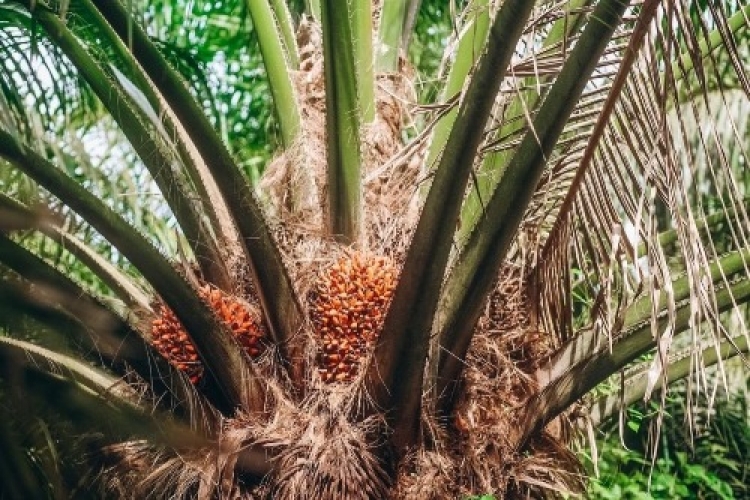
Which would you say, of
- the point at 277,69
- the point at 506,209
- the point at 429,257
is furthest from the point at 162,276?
the point at 277,69

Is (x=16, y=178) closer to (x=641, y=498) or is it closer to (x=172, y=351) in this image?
(x=172, y=351)

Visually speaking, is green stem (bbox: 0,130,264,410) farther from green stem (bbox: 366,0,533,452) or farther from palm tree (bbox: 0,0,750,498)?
green stem (bbox: 366,0,533,452)

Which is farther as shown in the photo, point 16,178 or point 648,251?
point 16,178

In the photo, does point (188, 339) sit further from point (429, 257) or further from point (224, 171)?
point (429, 257)

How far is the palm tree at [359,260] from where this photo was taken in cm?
241

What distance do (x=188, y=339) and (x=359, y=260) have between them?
465 mm

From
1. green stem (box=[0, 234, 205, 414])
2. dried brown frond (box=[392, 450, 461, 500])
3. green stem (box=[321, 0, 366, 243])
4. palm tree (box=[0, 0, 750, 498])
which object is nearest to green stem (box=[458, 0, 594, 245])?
palm tree (box=[0, 0, 750, 498])

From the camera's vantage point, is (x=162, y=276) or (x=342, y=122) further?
(x=342, y=122)

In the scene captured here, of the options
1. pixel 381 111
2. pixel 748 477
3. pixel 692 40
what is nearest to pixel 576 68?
pixel 692 40

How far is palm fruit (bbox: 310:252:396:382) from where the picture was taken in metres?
2.78

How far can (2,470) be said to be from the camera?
269 cm

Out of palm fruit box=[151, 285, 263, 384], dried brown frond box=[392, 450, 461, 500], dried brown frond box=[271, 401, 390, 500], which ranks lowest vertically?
dried brown frond box=[392, 450, 461, 500]

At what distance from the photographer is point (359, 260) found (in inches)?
113

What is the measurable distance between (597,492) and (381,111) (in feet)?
6.18
